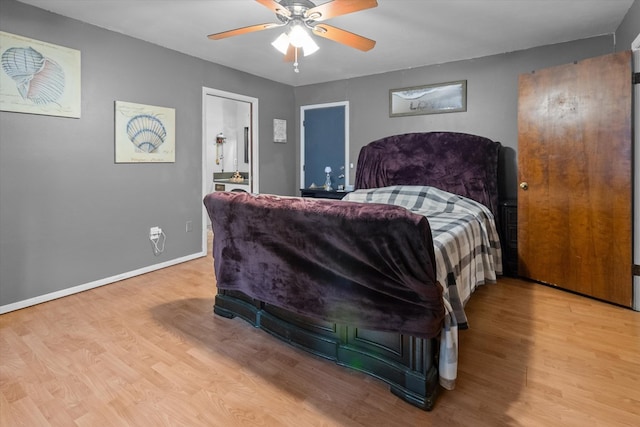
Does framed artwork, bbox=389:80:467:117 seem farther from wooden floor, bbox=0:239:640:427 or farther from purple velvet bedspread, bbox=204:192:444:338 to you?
purple velvet bedspread, bbox=204:192:444:338

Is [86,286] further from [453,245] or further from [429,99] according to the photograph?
[429,99]

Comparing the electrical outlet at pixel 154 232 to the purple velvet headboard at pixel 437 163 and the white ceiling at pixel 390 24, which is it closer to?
the white ceiling at pixel 390 24

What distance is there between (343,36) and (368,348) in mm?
2135

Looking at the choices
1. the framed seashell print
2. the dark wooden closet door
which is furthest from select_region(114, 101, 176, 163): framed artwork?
the dark wooden closet door

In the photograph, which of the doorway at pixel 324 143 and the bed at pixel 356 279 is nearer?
the bed at pixel 356 279

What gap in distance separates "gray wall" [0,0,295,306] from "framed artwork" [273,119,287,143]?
1.05m

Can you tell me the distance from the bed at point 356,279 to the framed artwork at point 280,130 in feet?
9.79

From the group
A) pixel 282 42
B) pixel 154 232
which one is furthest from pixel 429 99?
pixel 154 232

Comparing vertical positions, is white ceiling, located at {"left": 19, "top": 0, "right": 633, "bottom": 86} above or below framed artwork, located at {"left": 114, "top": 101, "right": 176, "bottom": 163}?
above

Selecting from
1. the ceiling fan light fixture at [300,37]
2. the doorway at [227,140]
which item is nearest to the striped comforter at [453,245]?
the ceiling fan light fixture at [300,37]

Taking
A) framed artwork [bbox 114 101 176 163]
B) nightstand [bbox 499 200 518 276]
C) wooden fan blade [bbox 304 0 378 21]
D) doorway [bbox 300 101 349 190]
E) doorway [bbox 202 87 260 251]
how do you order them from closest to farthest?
wooden fan blade [bbox 304 0 378 21]
framed artwork [bbox 114 101 176 163]
nightstand [bbox 499 200 518 276]
doorway [bbox 300 101 349 190]
doorway [bbox 202 87 260 251]

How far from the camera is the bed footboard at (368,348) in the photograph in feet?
5.30

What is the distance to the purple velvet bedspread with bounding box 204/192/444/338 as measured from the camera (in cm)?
157

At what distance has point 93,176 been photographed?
320 cm
